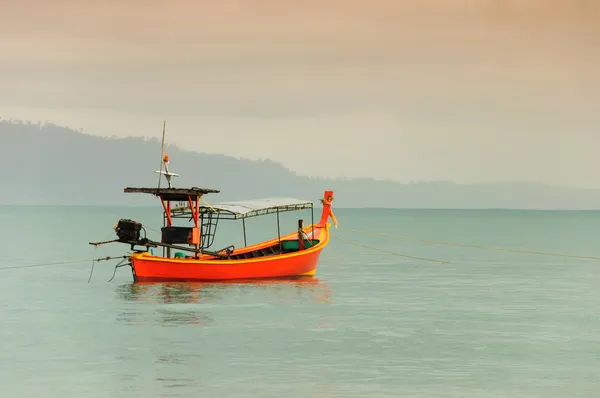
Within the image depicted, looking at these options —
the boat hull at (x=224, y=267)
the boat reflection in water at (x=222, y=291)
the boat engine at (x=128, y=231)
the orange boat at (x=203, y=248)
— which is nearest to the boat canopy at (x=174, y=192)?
the orange boat at (x=203, y=248)

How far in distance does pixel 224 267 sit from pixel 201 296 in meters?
3.09

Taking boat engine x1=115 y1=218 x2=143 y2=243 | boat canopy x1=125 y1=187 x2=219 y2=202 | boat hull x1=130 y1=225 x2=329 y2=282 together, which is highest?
boat canopy x1=125 y1=187 x2=219 y2=202

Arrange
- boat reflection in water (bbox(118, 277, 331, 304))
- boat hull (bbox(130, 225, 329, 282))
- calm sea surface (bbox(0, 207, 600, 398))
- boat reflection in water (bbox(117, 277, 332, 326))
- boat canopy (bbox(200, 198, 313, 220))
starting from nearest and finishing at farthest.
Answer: calm sea surface (bbox(0, 207, 600, 398)) → boat reflection in water (bbox(117, 277, 332, 326)) → boat reflection in water (bbox(118, 277, 331, 304)) → boat hull (bbox(130, 225, 329, 282)) → boat canopy (bbox(200, 198, 313, 220))

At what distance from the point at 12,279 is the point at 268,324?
958 inches

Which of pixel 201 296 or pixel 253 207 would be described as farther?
pixel 253 207

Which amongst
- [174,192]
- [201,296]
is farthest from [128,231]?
[201,296]

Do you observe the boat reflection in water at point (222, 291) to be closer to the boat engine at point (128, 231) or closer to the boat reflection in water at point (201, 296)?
the boat reflection in water at point (201, 296)

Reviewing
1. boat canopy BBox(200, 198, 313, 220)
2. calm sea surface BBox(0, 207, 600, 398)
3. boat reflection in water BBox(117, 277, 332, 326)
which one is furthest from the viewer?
boat canopy BBox(200, 198, 313, 220)

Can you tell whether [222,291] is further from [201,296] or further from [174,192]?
[174,192]

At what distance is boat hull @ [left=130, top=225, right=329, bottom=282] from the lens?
41469mm

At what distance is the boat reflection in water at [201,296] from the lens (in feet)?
113

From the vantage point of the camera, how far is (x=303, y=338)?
3003 cm

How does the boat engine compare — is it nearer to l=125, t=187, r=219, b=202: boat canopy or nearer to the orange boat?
the orange boat

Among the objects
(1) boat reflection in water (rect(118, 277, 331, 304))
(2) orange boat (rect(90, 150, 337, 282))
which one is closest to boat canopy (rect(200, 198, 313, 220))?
(2) orange boat (rect(90, 150, 337, 282))
